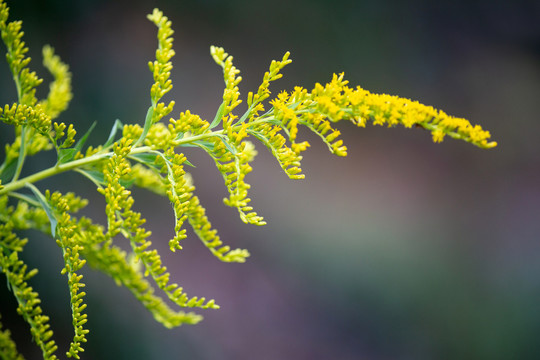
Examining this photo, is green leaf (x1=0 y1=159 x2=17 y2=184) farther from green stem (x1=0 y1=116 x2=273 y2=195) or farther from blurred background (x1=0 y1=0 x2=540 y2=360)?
blurred background (x1=0 y1=0 x2=540 y2=360)

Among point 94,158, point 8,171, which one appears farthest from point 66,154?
point 8,171

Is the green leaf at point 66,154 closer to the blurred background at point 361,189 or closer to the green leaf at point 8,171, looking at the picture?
the green leaf at point 8,171

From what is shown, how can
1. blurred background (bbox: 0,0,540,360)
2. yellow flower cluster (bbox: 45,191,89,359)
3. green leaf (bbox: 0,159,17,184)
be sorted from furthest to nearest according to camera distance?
1. blurred background (bbox: 0,0,540,360)
2. green leaf (bbox: 0,159,17,184)
3. yellow flower cluster (bbox: 45,191,89,359)

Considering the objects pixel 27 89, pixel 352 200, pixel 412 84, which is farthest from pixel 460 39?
pixel 27 89

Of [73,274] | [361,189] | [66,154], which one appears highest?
[361,189]

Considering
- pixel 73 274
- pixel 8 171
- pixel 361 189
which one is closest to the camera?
pixel 73 274

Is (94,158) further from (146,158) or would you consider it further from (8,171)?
(8,171)

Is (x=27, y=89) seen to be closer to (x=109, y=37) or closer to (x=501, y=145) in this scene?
(x=109, y=37)

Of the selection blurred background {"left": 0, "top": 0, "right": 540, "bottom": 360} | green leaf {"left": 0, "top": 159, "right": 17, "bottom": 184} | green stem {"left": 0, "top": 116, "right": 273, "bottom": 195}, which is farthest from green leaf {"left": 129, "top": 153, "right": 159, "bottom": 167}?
blurred background {"left": 0, "top": 0, "right": 540, "bottom": 360}

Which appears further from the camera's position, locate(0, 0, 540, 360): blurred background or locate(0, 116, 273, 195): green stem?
locate(0, 0, 540, 360): blurred background
